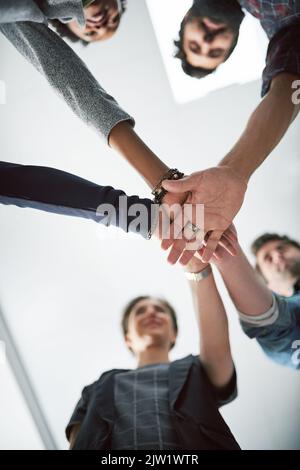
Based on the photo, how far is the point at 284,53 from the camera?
35.8 inches

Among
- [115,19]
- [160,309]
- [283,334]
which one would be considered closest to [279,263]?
[283,334]

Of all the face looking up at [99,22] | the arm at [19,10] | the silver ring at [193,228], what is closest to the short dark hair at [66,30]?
the face looking up at [99,22]

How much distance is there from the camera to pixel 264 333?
0.96 metres

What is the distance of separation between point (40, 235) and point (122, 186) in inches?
13.2

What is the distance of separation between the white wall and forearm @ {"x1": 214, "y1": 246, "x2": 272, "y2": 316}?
0.26 meters

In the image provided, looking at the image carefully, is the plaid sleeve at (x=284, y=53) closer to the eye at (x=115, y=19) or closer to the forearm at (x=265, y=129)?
the forearm at (x=265, y=129)

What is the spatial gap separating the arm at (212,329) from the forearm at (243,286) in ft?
0.14

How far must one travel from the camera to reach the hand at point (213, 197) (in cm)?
81

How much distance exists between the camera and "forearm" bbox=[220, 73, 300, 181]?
2.84ft

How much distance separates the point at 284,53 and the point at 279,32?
84 millimetres
